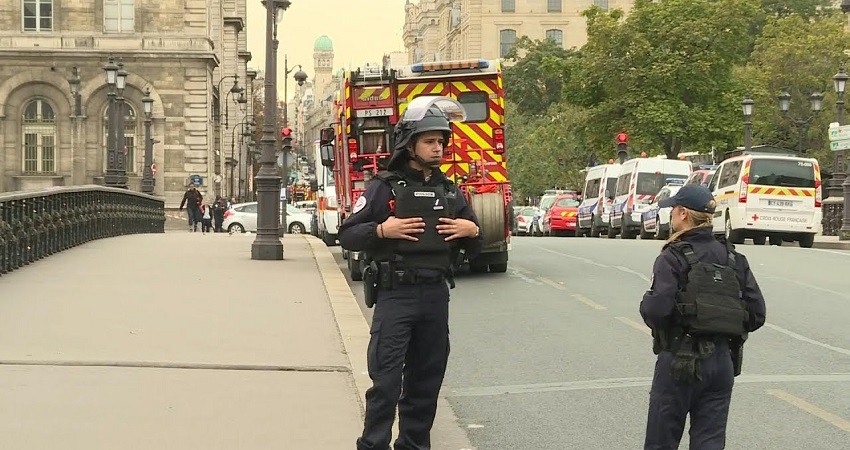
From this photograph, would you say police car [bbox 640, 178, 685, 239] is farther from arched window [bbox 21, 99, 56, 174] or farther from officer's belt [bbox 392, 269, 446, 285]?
arched window [bbox 21, 99, 56, 174]

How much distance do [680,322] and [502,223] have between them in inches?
545

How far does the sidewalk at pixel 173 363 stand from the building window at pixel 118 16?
46.9m

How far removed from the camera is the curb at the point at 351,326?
977 centimetres

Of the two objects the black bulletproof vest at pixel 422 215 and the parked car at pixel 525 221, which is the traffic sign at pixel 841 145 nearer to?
the parked car at pixel 525 221

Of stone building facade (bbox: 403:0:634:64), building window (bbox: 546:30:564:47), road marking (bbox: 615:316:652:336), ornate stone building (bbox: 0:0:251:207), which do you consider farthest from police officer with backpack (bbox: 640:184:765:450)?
building window (bbox: 546:30:564:47)

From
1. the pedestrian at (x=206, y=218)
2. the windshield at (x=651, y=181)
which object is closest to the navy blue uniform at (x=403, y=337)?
the windshield at (x=651, y=181)

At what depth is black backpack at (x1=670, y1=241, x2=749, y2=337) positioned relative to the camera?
6336 millimetres

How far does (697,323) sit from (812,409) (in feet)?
11.3

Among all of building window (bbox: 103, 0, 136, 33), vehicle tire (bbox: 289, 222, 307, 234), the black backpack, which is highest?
building window (bbox: 103, 0, 136, 33)

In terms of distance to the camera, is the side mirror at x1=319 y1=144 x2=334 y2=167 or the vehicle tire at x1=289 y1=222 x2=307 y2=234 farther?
the vehicle tire at x1=289 y1=222 x2=307 y2=234

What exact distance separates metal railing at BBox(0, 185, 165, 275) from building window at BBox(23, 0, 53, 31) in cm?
2734

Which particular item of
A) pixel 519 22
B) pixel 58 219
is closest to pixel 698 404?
pixel 58 219

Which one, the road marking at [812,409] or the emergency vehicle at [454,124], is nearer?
the road marking at [812,409]

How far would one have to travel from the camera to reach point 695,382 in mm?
6402
